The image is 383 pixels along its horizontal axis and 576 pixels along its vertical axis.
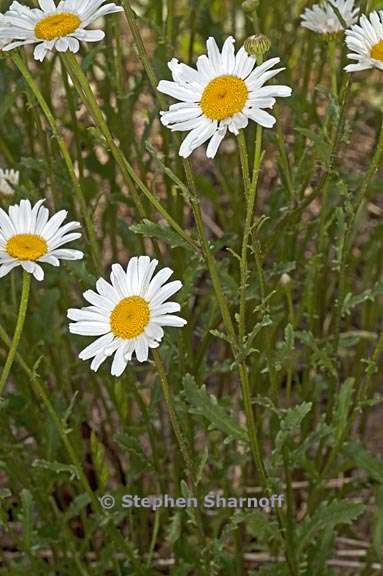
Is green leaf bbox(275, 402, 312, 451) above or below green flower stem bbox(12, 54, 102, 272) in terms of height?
below

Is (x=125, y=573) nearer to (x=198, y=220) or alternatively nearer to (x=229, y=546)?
(x=229, y=546)

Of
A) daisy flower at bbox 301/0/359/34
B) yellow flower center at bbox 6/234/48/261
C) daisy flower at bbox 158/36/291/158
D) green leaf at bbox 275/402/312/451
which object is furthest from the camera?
daisy flower at bbox 301/0/359/34

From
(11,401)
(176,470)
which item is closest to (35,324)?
(11,401)

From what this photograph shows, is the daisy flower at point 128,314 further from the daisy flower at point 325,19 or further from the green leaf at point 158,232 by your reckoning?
the daisy flower at point 325,19

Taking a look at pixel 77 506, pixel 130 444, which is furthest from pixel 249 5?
pixel 77 506

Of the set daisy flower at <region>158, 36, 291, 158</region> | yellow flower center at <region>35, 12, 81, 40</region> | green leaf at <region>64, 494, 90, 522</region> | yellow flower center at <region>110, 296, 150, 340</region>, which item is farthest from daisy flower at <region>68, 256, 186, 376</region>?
green leaf at <region>64, 494, 90, 522</region>

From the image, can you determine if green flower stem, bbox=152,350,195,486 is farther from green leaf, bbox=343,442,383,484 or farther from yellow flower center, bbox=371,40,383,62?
yellow flower center, bbox=371,40,383,62
